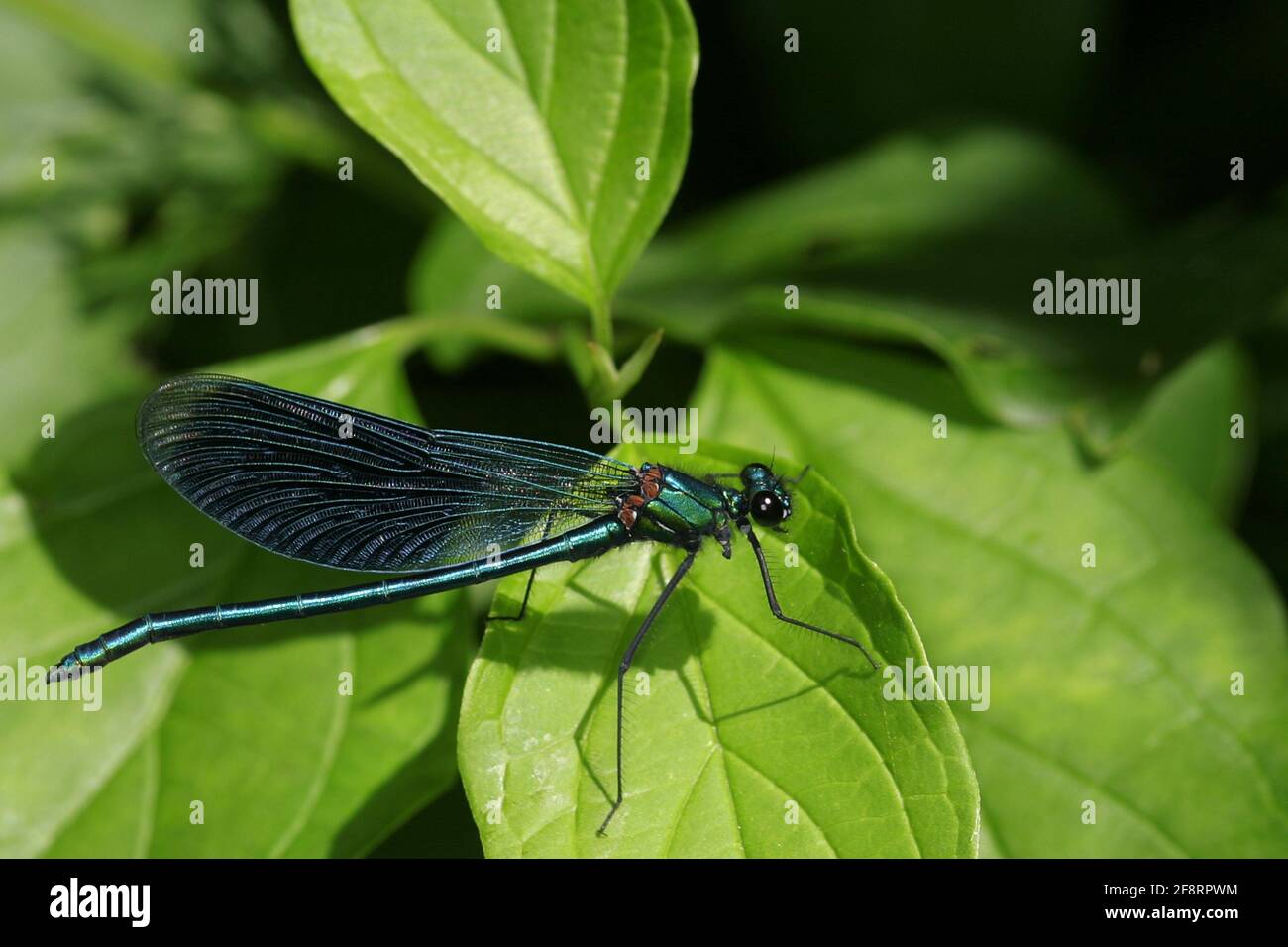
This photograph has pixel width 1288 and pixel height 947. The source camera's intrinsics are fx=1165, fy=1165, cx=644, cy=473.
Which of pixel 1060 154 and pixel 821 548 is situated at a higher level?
pixel 1060 154

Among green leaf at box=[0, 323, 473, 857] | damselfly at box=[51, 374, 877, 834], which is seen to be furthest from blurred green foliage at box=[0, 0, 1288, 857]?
damselfly at box=[51, 374, 877, 834]

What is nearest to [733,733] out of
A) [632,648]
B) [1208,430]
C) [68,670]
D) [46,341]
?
[632,648]

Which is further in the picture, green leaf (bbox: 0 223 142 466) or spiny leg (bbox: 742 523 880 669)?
green leaf (bbox: 0 223 142 466)

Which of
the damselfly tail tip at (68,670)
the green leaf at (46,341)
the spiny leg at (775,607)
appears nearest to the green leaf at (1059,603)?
the spiny leg at (775,607)

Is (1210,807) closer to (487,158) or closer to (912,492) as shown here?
(912,492)

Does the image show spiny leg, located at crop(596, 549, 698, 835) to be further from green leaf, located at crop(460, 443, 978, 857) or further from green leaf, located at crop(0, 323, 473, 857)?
green leaf, located at crop(0, 323, 473, 857)

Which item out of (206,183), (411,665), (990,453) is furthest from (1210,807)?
(206,183)
